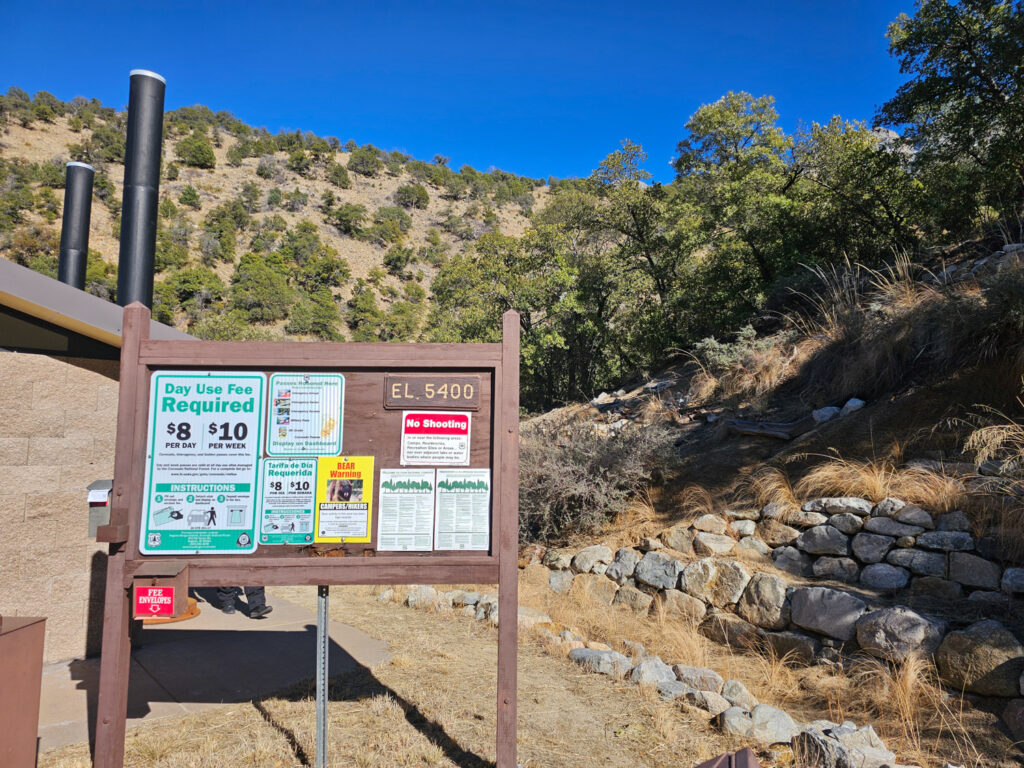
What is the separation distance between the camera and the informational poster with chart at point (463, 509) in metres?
3.41

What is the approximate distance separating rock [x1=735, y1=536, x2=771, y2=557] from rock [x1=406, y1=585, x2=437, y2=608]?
10.8ft

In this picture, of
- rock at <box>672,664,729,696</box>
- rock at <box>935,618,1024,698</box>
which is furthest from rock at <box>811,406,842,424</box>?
rock at <box>672,664,729,696</box>

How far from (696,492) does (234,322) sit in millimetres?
27601

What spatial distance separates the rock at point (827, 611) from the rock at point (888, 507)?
1150 millimetres

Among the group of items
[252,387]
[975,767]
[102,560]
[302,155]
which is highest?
[302,155]

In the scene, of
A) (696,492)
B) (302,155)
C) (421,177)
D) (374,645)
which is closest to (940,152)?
(696,492)

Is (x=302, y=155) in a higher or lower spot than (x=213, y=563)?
higher

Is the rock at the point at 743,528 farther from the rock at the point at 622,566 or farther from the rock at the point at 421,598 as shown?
the rock at the point at 421,598

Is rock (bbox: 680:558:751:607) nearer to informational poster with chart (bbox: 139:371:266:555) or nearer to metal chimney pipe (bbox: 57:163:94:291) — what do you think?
informational poster with chart (bbox: 139:371:266:555)

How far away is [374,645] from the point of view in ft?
18.9

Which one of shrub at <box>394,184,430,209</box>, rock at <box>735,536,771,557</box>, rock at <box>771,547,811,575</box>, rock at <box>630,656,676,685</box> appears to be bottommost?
rock at <box>630,656,676,685</box>

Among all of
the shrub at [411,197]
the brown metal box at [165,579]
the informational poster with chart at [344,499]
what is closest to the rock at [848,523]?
the informational poster with chart at [344,499]

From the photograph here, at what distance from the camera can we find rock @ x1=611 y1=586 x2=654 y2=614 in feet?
22.9

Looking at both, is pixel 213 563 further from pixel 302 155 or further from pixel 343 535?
pixel 302 155
